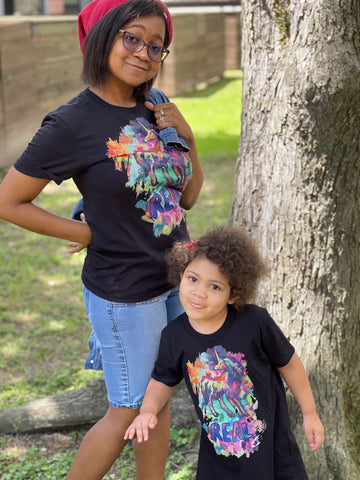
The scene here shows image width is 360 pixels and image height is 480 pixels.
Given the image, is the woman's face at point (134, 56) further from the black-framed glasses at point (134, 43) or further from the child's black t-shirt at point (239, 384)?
the child's black t-shirt at point (239, 384)

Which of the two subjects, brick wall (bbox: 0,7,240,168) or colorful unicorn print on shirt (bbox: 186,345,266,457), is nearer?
colorful unicorn print on shirt (bbox: 186,345,266,457)

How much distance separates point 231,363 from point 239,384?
0.07 metres

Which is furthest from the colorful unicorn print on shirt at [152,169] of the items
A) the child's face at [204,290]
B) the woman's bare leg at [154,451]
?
the woman's bare leg at [154,451]

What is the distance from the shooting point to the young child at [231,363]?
2.09m

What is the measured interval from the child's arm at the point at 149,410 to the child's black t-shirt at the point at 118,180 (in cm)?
31

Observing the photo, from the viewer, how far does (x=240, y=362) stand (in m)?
2.11

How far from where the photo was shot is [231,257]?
2.07m

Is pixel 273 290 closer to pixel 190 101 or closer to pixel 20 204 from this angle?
pixel 20 204

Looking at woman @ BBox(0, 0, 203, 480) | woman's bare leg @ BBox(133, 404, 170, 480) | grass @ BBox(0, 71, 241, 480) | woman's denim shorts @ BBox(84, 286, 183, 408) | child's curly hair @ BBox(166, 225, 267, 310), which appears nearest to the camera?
child's curly hair @ BBox(166, 225, 267, 310)

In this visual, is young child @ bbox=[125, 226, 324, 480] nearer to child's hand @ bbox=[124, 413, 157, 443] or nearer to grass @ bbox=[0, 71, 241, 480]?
child's hand @ bbox=[124, 413, 157, 443]

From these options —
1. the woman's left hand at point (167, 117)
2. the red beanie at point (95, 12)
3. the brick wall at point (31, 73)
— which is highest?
the red beanie at point (95, 12)

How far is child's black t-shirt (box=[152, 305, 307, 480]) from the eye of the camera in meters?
2.12

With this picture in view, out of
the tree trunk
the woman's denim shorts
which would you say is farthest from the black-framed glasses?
the woman's denim shorts

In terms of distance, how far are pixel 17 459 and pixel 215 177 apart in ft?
17.1
